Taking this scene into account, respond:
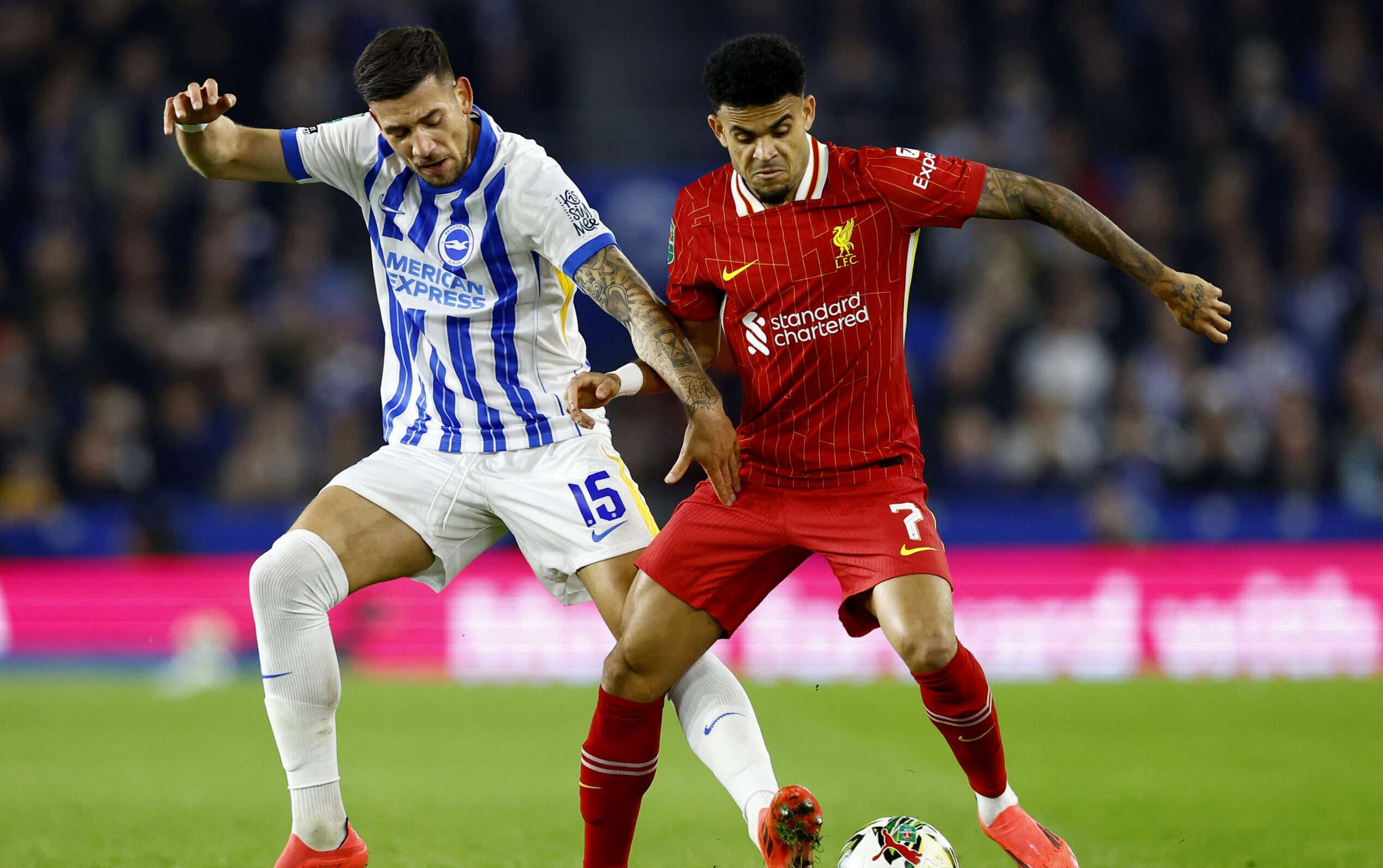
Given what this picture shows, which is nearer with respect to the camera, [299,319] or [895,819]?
[895,819]

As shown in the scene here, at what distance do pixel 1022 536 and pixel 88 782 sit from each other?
6468mm

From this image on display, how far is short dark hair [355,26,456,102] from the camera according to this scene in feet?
12.7

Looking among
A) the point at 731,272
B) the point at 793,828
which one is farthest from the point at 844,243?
the point at 793,828

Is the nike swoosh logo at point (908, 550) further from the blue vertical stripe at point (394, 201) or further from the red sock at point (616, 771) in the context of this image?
the blue vertical stripe at point (394, 201)

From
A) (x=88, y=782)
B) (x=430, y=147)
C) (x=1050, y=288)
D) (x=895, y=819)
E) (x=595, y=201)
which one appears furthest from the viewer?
(x=595, y=201)

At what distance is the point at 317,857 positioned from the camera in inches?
156

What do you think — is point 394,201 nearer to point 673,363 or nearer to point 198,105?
point 198,105

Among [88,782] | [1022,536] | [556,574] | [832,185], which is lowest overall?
[1022,536]

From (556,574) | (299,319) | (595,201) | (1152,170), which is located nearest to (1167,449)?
(1152,170)

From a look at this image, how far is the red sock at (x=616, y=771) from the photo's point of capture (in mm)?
3863

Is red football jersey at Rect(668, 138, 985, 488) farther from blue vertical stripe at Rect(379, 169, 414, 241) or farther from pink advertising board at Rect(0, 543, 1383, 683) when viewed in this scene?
pink advertising board at Rect(0, 543, 1383, 683)

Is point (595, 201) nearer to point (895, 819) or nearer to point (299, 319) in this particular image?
point (299, 319)

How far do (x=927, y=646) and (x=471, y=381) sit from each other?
5.00ft

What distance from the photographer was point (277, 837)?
482 cm
